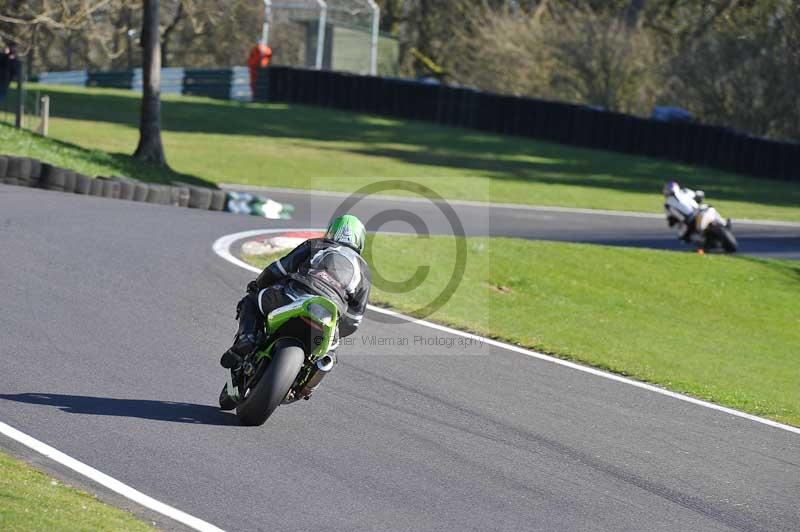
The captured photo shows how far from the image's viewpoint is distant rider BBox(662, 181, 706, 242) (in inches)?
802

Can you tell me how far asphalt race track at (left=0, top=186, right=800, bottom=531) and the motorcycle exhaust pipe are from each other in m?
0.28

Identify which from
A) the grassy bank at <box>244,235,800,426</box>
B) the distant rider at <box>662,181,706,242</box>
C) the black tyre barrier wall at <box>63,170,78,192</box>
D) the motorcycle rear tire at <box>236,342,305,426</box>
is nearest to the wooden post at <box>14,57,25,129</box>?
the black tyre barrier wall at <box>63,170,78,192</box>

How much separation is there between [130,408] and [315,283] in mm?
1529

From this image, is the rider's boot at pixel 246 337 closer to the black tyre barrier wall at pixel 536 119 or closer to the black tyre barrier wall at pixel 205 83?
the black tyre barrier wall at pixel 536 119

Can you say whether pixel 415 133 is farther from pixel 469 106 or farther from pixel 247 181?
pixel 247 181

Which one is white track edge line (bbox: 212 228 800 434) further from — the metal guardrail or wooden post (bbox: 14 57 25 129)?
the metal guardrail

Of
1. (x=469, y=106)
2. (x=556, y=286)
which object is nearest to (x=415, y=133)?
(x=469, y=106)

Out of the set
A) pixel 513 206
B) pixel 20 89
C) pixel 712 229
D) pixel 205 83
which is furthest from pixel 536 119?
pixel 712 229

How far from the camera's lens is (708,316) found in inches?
612

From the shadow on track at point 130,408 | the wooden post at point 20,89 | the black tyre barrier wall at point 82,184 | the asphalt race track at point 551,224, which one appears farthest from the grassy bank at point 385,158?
the shadow on track at point 130,408

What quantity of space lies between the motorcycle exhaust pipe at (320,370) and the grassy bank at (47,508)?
1.89 meters

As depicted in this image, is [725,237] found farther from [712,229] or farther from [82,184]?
[82,184]

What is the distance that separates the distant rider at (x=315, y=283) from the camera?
776 cm

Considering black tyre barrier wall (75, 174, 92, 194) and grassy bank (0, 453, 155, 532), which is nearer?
grassy bank (0, 453, 155, 532)
